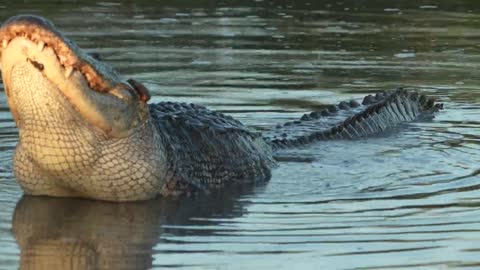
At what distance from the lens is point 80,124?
349 inches

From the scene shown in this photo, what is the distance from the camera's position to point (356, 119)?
1234 centimetres

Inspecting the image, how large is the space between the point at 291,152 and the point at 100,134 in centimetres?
259

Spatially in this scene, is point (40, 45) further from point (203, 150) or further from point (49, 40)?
point (203, 150)

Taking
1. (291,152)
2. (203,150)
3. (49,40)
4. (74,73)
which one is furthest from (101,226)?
(291,152)

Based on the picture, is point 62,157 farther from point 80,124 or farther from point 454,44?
point 454,44

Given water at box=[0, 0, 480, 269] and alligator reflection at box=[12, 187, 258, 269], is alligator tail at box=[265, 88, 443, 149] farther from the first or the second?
alligator reflection at box=[12, 187, 258, 269]

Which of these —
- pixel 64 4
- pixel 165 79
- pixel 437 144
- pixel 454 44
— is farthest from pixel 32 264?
pixel 64 4

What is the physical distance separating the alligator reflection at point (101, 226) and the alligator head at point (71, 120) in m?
0.15

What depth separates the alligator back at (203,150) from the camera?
9.58 meters

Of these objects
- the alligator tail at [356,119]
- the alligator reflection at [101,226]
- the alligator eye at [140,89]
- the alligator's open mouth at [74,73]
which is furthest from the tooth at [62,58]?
the alligator tail at [356,119]

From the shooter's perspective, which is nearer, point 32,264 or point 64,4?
point 32,264

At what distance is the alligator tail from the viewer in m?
11.7

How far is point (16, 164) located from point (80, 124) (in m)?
0.63

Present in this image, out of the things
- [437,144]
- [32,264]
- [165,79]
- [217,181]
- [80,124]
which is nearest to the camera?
[32,264]
